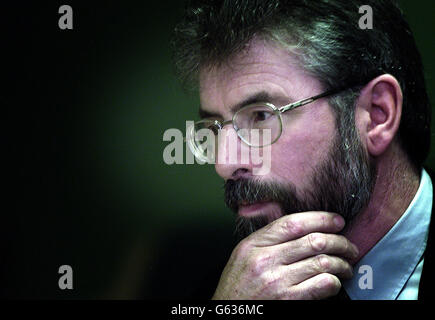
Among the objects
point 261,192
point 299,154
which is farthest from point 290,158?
point 261,192

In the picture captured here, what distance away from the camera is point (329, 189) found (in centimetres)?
162

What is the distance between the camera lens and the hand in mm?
1496

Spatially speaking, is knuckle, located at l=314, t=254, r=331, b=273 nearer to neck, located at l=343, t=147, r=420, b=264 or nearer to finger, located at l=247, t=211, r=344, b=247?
finger, located at l=247, t=211, r=344, b=247

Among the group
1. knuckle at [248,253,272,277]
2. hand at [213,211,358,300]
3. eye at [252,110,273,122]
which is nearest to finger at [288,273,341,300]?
hand at [213,211,358,300]

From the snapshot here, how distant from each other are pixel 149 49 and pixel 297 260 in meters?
1.25

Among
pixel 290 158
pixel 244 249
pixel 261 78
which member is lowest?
pixel 244 249

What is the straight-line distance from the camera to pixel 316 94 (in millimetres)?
1583

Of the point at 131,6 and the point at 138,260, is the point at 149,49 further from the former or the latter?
the point at 138,260

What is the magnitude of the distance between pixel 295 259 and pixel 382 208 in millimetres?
369

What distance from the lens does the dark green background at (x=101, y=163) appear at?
7.51ft

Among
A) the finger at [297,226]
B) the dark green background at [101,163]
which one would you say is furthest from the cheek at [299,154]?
the dark green background at [101,163]

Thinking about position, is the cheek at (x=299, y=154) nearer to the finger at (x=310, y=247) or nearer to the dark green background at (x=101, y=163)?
the finger at (x=310, y=247)

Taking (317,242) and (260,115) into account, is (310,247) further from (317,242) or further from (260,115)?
(260,115)
